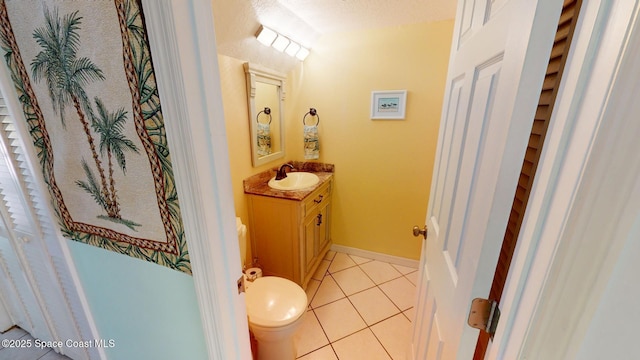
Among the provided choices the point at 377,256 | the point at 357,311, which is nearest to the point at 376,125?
the point at 377,256

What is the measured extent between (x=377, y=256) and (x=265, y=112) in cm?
176

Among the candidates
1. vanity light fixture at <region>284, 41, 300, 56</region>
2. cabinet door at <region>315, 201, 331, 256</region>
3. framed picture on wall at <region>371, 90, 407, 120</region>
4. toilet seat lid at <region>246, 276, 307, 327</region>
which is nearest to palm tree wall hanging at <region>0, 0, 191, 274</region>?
Answer: toilet seat lid at <region>246, 276, 307, 327</region>

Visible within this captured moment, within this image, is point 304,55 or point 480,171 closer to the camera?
point 480,171

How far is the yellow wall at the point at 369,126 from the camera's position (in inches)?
71.0

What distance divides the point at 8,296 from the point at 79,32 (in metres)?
1.89

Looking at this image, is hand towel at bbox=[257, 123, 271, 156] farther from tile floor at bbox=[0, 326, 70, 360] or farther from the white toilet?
tile floor at bbox=[0, 326, 70, 360]

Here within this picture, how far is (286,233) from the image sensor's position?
1798 mm

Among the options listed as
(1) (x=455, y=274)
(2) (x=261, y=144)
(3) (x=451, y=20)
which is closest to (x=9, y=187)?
(2) (x=261, y=144)

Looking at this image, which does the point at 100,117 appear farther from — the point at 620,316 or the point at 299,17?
the point at 299,17

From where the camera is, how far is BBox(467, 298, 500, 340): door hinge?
55 centimetres

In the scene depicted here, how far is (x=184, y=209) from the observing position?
2.03ft

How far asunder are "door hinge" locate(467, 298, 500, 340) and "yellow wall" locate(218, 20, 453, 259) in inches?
59.5

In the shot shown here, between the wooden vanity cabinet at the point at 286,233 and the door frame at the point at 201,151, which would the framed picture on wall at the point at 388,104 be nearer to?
the wooden vanity cabinet at the point at 286,233

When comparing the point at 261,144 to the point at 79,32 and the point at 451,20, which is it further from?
the point at 451,20
